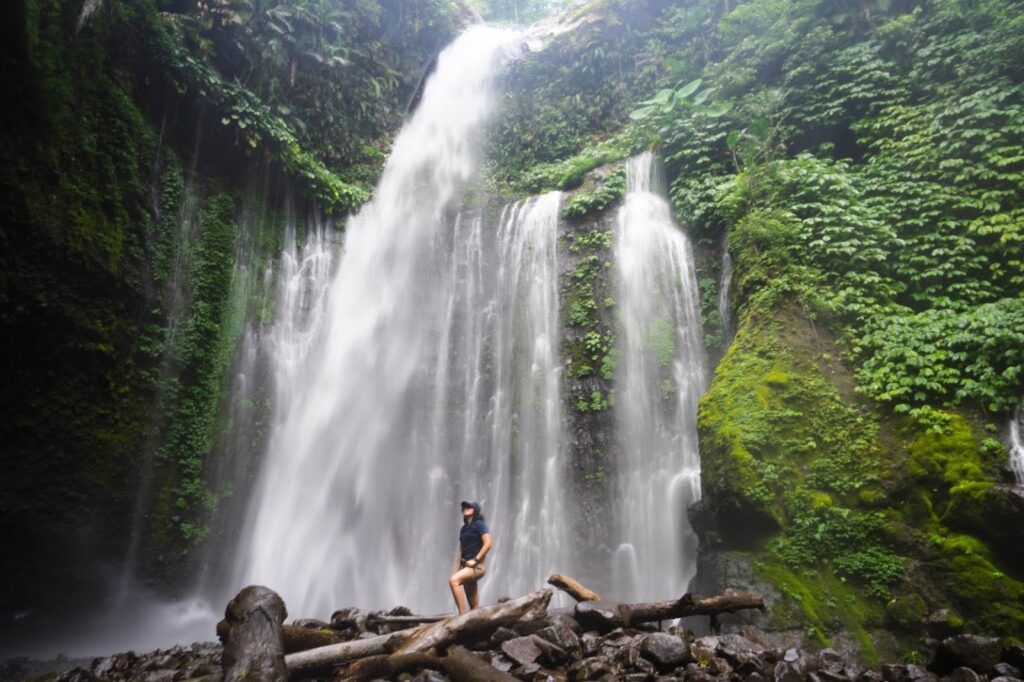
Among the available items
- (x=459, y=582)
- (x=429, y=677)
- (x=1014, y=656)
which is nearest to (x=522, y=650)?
(x=429, y=677)

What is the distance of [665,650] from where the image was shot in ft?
12.9

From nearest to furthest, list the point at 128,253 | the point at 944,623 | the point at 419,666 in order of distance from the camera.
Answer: the point at 419,666 < the point at 944,623 < the point at 128,253

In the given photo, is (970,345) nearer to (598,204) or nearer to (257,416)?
(598,204)

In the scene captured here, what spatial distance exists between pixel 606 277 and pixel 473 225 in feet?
13.8

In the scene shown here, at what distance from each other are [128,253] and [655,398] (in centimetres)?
966

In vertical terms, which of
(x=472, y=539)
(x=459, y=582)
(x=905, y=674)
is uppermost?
(x=472, y=539)

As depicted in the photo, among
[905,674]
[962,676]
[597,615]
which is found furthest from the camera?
[597,615]

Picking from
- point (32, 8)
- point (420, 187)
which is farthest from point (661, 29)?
point (32, 8)

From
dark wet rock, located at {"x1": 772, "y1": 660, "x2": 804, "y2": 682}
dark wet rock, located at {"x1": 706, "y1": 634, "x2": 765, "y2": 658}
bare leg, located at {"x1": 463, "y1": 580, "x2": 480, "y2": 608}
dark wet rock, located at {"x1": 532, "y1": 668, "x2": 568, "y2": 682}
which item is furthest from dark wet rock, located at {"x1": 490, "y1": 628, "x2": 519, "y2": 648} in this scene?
dark wet rock, located at {"x1": 772, "y1": 660, "x2": 804, "y2": 682}

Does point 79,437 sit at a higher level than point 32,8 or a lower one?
lower

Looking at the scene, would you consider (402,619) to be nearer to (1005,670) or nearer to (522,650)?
(522,650)

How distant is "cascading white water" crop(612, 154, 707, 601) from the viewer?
8289 mm

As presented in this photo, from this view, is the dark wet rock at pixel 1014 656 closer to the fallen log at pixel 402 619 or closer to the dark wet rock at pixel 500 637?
the dark wet rock at pixel 500 637

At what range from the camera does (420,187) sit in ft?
49.6
